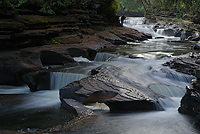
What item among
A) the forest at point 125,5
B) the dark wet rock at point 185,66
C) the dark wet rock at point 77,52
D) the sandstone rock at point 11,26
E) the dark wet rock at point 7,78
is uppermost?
the forest at point 125,5

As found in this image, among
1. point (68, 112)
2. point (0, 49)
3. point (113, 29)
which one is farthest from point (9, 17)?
point (113, 29)

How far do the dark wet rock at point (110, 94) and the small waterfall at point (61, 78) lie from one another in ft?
4.13

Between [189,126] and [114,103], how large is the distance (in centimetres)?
187

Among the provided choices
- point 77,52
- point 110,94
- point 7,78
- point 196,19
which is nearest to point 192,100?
point 110,94

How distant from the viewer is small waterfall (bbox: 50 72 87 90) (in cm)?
747

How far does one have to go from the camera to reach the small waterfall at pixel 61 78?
7473 mm

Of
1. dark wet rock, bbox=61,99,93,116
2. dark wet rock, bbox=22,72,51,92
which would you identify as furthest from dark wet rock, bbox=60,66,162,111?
dark wet rock, bbox=22,72,51,92

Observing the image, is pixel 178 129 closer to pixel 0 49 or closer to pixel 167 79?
pixel 167 79

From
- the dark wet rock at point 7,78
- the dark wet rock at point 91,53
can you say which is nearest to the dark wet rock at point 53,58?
the dark wet rock at point 7,78

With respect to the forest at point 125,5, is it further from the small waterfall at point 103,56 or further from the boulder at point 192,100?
the small waterfall at point 103,56

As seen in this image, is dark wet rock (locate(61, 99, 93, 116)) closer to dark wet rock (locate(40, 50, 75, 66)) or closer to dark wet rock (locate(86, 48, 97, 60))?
dark wet rock (locate(40, 50, 75, 66))

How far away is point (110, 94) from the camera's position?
5.48 m

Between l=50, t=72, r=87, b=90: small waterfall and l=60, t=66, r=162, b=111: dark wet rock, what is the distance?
4.13ft

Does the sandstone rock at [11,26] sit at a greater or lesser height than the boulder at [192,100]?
greater
